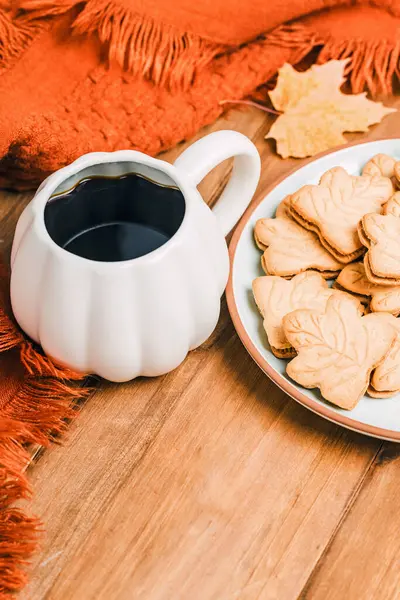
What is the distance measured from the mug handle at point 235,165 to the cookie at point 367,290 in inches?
4.3

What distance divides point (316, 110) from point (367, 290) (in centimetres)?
27

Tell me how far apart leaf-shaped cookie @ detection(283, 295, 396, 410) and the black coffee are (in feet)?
0.41

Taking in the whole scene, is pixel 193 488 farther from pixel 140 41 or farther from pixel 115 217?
pixel 140 41

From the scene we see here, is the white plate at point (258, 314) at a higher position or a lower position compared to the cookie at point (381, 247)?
lower

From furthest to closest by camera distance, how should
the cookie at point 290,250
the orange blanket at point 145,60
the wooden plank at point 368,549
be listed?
the orange blanket at point 145,60, the cookie at point 290,250, the wooden plank at point 368,549

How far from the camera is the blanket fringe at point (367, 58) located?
88cm

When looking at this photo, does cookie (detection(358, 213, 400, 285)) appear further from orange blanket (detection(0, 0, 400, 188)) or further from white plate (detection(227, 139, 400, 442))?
orange blanket (detection(0, 0, 400, 188))

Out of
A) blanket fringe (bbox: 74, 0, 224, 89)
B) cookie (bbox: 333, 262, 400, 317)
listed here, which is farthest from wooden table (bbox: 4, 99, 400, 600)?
blanket fringe (bbox: 74, 0, 224, 89)

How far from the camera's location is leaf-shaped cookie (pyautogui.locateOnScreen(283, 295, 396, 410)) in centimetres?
61

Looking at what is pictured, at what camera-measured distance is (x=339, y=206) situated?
708mm

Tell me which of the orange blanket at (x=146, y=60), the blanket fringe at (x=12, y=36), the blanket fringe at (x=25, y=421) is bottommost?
the blanket fringe at (x=25, y=421)

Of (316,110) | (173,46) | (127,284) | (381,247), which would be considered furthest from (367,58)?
(127,284)

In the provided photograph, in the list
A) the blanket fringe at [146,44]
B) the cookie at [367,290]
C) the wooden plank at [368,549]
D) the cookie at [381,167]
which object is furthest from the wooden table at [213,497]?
the blanket fringe at [146,44]

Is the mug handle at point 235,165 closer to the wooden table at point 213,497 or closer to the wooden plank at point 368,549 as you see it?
the wooden table at point 213,497
